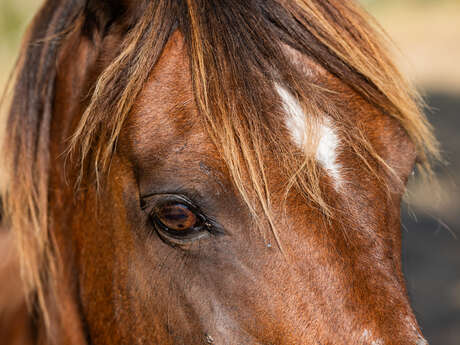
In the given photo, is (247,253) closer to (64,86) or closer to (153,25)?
(153,25)

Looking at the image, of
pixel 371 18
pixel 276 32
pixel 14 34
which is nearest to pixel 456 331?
pixel 371 18

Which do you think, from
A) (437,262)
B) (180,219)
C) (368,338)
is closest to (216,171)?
(180,219)

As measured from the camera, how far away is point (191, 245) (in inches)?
50.1

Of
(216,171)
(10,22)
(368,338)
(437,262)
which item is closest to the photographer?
(368,338)

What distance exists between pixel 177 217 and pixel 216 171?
0.16 metres

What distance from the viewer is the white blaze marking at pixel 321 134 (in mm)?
1230

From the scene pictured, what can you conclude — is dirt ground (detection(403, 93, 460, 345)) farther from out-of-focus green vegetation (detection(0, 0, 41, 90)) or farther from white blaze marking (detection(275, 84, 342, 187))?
out-of-focus green vegetation (detection(0, 0, 41, 90))

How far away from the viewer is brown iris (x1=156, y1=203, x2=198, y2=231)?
4.11 feet

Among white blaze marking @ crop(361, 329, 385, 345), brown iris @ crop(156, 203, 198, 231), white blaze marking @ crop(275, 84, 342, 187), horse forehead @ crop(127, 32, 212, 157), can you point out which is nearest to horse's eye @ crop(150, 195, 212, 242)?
brown iris @ crop(156, 203, 198, 231)

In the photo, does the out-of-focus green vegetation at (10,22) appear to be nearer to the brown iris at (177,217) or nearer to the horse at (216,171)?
the horse at (216,171)

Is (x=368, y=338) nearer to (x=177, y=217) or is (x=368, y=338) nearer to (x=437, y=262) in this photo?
(x=177, y=217)

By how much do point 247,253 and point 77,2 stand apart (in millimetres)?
998

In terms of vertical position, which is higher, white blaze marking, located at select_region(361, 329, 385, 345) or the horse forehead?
the horse forehead

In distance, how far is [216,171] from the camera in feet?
3.98
